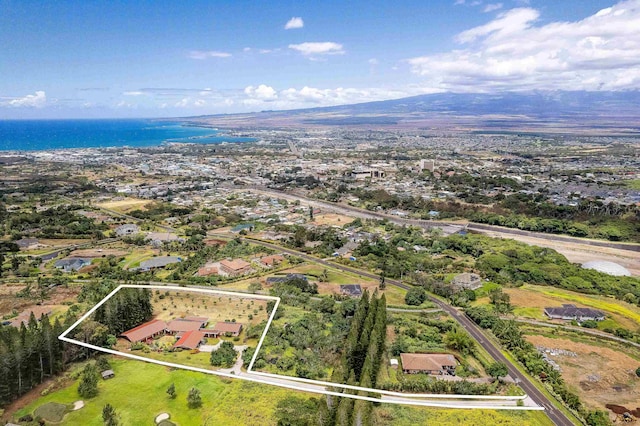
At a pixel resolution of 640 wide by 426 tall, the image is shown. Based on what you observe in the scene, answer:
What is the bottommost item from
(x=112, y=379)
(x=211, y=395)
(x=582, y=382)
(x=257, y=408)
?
(x=582, y=382)

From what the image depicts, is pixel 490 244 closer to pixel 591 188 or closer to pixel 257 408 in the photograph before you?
pixel 257 408

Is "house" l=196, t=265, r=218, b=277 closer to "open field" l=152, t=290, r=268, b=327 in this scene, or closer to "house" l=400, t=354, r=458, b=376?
"house" l=400, t=354, r=458, b=376

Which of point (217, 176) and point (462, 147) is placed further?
point (462, 147)

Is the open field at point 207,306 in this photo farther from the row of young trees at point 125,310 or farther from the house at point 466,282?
the house at point 466,282

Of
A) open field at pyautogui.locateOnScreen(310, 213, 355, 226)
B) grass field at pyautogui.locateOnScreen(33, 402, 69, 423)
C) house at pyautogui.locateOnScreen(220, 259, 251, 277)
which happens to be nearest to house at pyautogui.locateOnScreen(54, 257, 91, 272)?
house at pyautogui.locateOnScreen(220, 259, 251, 277)

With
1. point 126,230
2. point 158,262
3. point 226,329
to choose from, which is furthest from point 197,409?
point 126,230

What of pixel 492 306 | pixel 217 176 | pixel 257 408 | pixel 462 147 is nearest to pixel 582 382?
pixel 492 306

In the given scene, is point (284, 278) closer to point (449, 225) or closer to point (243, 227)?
point (243, 227)
